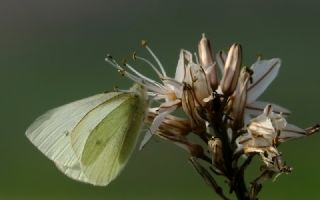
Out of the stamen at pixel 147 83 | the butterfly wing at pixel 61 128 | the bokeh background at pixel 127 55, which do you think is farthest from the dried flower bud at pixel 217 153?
the bokeh background at pixel 127 55

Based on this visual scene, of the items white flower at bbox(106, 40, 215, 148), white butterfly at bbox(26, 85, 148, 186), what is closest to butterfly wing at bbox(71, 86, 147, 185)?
white butterfly at bbox(26, 85, 148, 186)

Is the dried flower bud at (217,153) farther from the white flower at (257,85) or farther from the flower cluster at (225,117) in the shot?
the white flower at (257,85)

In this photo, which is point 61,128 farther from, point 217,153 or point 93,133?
point 217,153

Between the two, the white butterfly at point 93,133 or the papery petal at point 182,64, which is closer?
the papery petal at point 182,64

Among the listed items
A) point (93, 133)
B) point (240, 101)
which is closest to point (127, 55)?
point (93, 133)

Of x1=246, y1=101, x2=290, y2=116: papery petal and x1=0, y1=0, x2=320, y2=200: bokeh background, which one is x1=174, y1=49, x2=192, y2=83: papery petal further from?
x1=0, y1=0, x2=320, y2=200: bokeh background

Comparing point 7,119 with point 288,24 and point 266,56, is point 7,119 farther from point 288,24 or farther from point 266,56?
point 288,24
